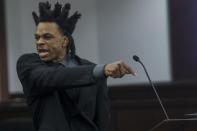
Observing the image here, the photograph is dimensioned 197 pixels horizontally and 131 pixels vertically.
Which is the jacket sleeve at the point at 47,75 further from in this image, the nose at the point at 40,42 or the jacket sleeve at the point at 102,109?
the jacket sleeve at the point at 102,109

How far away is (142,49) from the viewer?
459 cm

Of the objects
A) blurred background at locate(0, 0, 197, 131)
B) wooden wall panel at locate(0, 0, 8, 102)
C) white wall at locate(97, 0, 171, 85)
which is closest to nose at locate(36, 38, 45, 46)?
blurred background at locate(0, 0, 197, 131)

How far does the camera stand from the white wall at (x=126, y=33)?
4.51 m

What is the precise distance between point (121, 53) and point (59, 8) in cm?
239

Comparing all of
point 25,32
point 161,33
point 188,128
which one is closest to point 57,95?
point 188,128

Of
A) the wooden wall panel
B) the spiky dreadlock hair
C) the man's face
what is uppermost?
the spiky dreadlock hair

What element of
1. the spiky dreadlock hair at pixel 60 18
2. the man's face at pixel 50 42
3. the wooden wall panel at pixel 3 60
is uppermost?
the spiky dreadlock hair at pixel 60 18

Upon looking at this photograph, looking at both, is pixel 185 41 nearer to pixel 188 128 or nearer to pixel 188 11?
pixel 188 11

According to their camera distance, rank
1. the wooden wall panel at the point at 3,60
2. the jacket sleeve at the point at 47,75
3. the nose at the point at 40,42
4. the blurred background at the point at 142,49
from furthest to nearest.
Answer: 1. the wooden wall panel at the point at 3,60
2. the blurred background at the point at 142,49
3. the nose at the point at 40,42
4. the jacket sleeve at the point at 47,75

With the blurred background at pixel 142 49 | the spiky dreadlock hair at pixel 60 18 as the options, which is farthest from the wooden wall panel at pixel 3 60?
the spiky dreadlock hair at pixel 60 18

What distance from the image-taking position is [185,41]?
4484mm

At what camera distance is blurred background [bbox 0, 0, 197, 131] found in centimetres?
447

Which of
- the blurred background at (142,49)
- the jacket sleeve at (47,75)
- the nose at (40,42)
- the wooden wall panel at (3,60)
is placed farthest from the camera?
the wooden wall panel at (3,60)

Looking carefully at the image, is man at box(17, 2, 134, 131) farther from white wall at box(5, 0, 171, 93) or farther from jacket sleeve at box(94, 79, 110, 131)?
white wall at box(5, 0, 171, 93)
